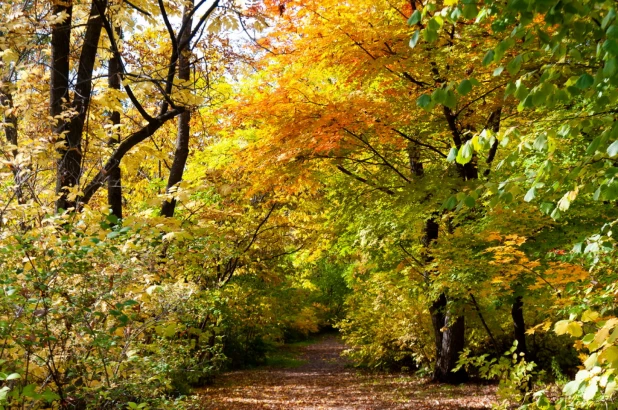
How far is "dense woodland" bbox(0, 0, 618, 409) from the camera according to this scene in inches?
101

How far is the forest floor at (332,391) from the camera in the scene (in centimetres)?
1009

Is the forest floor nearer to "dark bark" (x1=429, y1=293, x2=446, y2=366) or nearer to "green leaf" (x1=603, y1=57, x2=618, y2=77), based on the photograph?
"dark bark" (x1=429, y1=293, x2=446, y2=366)

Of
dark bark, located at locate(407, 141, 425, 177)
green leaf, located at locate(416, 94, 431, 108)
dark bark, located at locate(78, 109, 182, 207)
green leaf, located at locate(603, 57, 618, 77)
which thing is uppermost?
dark bark, located at locate(407, 141, 425, 177)

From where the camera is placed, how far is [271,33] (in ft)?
25.3

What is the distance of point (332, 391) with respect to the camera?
12.7 metres

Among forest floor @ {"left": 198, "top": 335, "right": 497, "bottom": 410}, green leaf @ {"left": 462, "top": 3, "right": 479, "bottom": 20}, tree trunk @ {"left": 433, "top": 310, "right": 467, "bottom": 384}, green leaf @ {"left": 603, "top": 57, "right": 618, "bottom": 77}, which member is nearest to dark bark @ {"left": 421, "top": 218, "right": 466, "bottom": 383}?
tree trunk @ {"left": 433, "top": 310, "right": 467, "bottom": 384}

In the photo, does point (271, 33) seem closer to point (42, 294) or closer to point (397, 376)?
point (42, 294)

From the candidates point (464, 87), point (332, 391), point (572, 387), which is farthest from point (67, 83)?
point (332, 391)

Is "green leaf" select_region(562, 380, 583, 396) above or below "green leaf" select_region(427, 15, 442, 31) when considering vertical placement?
below

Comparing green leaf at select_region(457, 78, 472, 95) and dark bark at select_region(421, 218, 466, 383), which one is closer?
green leaf at select_region(457, 78, 472, 95)

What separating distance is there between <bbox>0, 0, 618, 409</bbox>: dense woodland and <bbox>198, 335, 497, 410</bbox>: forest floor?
32.5 inches

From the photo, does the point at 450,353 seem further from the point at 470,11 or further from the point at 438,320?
the point at 470,11

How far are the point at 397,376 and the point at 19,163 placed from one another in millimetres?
12308

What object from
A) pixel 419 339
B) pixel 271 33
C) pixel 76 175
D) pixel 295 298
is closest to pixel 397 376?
pixel 419 339
